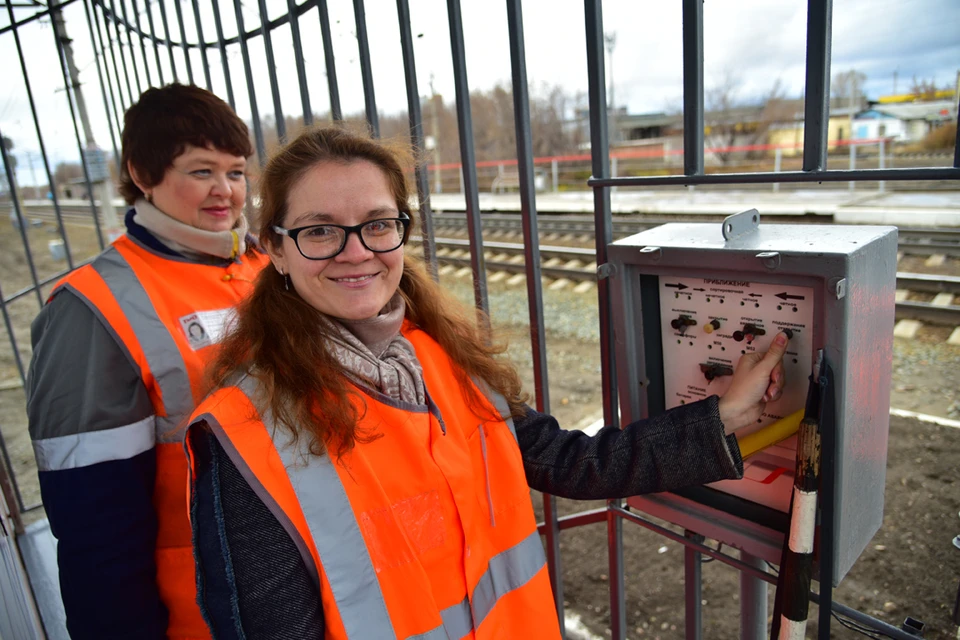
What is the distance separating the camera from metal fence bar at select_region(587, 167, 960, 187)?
118 cm

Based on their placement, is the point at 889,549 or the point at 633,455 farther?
the point at 889,549

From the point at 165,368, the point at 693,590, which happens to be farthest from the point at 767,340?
the point at 165,368

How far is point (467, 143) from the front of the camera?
1.95 metres

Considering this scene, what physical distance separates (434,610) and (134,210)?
1462mm

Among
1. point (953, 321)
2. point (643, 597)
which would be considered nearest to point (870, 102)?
point (953, 321)

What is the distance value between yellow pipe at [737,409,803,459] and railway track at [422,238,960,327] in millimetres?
3294

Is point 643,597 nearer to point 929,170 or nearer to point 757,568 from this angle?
point 757,568

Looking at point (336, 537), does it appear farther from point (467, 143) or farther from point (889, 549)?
point (889, 549)

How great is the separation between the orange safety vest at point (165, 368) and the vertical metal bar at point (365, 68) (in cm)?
83

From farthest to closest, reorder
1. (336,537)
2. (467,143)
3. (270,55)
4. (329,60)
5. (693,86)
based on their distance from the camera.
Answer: (270,55) < (329,60) < (467,143) < (693,86) < (336,537)

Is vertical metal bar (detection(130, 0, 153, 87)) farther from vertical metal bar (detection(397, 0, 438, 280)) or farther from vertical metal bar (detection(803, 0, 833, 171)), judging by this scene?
vertical metal bar (detection(803, 0, 833, 171))

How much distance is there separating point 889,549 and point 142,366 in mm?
3670

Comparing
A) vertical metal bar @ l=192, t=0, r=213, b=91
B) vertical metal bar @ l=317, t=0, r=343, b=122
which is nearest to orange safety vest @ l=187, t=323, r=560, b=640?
vertical metal bar @ l=317, t=0, r=343, b=122

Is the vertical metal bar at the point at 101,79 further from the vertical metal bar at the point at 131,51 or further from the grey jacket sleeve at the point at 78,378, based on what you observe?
the grey jacket sleeve at the point at 78,378
